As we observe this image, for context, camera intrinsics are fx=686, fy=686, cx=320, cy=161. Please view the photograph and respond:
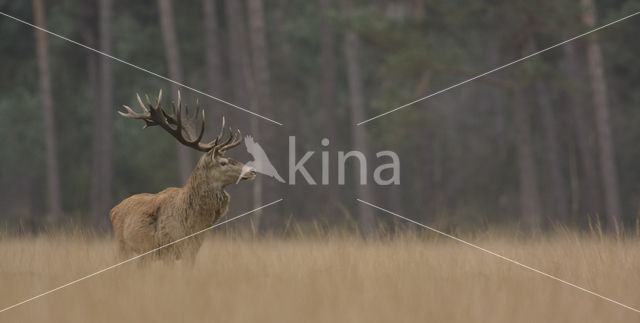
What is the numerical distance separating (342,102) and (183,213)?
21.8 metres

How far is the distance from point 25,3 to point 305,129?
1355 cm

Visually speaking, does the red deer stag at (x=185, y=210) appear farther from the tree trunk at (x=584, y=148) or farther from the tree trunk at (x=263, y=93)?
the tree trunk at (x=584, y=148)

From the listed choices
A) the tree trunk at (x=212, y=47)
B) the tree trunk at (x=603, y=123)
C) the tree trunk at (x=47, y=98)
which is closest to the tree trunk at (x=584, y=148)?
the tree trunk at (x=603, y=123)

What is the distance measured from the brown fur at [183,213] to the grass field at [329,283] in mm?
Answer: 238

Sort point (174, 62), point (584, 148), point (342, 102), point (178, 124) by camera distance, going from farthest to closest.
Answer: point (342, 102), point (584, 148), point (174, 62), point (178, 124)

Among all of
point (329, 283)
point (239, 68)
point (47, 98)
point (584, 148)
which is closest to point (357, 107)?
point (239, 68)

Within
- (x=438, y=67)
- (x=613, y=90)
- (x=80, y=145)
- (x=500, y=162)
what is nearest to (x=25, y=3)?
(x=80, y=145)

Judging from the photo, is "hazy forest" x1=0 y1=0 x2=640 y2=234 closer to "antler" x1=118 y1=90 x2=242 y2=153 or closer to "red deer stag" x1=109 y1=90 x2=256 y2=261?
"antler" x1=118 y1=90 x2=242 y2=153

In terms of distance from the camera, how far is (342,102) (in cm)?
2838

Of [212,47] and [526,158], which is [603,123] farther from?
[212,47]

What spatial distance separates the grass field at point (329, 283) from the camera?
16.6 feet

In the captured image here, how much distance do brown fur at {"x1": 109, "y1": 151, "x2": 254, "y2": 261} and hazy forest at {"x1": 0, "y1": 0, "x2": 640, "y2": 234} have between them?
648cm

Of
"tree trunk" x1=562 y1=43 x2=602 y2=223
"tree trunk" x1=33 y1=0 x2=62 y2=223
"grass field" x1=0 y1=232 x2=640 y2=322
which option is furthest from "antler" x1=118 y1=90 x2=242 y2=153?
"tree trunk" x1=33 y1=0 x2=62 y2=223

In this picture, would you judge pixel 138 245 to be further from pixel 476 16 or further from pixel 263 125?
pixel 476 16
